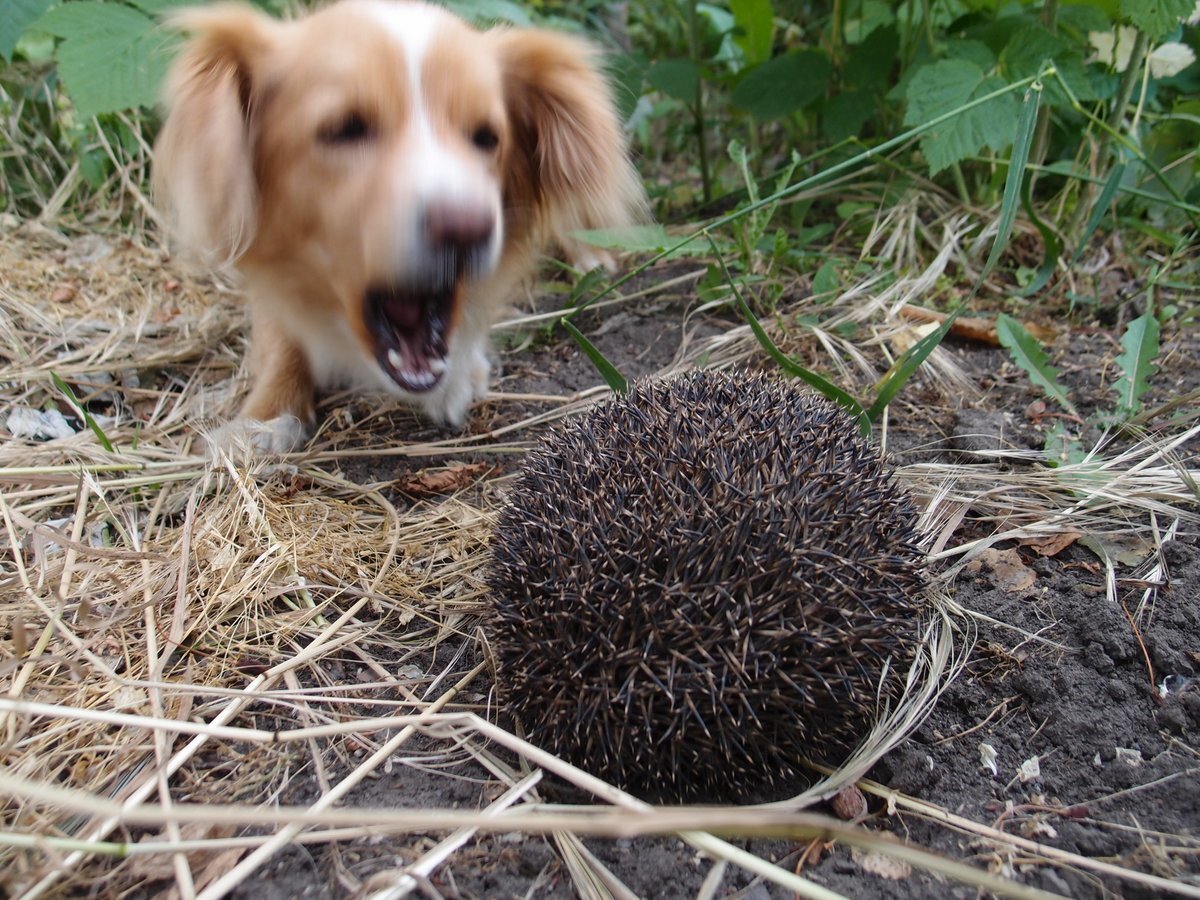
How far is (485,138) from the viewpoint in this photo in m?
2.59

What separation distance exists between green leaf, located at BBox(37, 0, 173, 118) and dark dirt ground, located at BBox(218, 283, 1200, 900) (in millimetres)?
2697

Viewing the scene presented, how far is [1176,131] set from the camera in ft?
13.6

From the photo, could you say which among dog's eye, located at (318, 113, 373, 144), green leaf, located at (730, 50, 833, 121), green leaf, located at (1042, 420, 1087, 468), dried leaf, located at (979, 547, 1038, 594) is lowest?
dried leaf, located at (979, 547, 1038, 594)

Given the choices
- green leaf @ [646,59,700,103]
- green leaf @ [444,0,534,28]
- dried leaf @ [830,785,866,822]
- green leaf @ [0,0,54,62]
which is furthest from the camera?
green leaf @ [646,59,700,103]

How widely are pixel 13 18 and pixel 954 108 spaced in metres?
3.77

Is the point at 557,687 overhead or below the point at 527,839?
overhead

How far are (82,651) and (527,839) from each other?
1.14 meters

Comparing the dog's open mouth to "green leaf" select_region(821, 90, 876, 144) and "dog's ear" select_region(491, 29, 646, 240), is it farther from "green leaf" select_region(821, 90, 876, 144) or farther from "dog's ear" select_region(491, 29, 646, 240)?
"green leaf" select_region(821, 90, 876, 144)

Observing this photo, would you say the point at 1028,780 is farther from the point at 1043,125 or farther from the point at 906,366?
the point at 1043,125

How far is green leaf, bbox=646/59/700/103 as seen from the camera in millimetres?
4336

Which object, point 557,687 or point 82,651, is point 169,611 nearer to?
point 82,651

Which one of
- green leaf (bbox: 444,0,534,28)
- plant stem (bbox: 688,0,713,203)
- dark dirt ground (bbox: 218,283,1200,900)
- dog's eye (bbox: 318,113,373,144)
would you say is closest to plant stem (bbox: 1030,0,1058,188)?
plant stem (bbox: 688,0,713,203)

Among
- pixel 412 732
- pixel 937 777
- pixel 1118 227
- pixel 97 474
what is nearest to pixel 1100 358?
pixel 1118 227

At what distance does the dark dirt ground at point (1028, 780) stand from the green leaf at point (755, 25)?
2957mm
